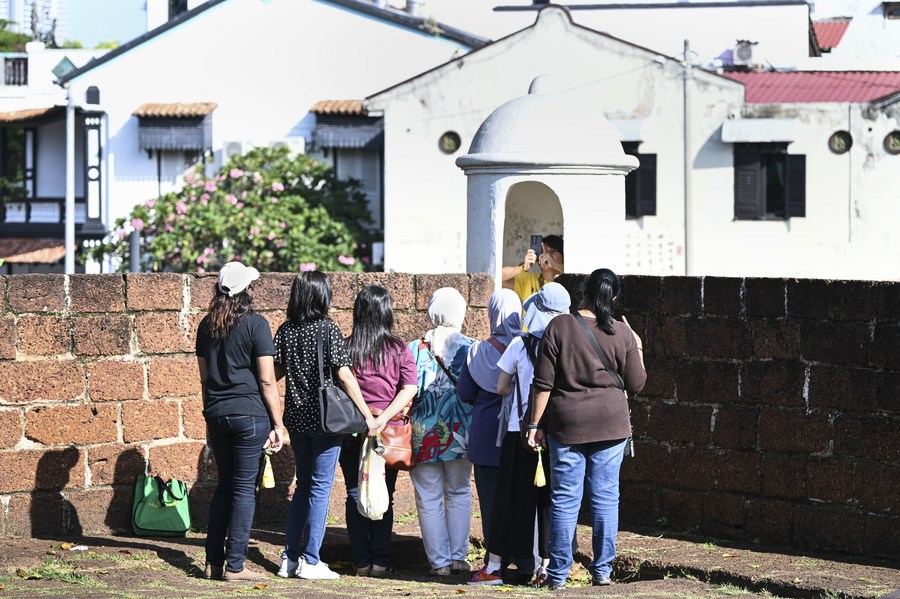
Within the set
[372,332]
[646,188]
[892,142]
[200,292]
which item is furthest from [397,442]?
[892,142]

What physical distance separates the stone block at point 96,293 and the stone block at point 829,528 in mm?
4304

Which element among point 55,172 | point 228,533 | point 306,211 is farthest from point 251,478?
point 55,172

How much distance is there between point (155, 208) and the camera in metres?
31.7

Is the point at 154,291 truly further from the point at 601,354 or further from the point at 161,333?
the point at 601,354

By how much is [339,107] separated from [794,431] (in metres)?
26.4

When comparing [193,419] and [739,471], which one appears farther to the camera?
[193,419]

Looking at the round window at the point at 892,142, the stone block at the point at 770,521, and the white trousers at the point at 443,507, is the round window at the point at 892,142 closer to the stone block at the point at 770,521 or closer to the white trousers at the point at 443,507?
the stone block at the point at 770,521

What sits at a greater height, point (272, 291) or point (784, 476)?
point (272, 291)

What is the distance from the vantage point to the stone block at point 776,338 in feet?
29.5

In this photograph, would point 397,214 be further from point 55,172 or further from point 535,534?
point 535,534

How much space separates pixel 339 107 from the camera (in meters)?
34.5

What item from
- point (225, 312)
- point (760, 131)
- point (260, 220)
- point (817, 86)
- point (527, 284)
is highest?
point (817, 86)

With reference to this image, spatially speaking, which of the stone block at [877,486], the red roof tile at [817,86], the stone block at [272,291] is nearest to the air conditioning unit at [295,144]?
the red roof tile at [817,86]

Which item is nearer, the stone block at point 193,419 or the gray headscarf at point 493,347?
the gray headscarf at point 493,347
